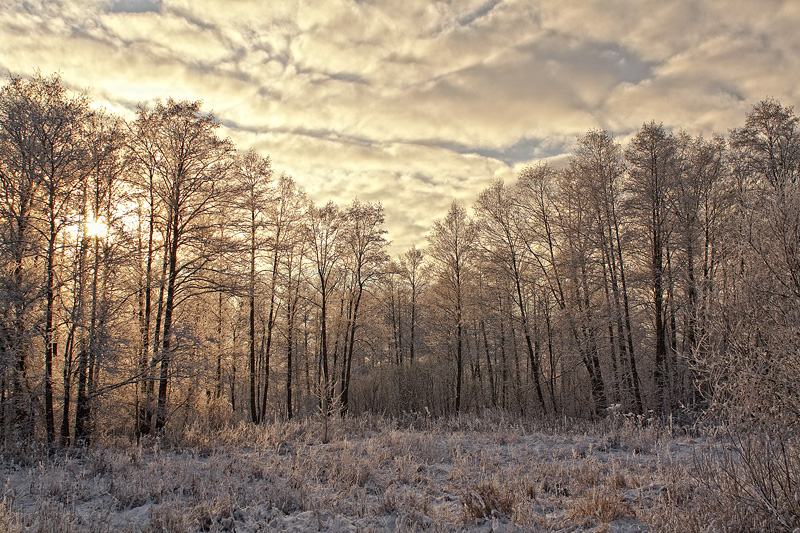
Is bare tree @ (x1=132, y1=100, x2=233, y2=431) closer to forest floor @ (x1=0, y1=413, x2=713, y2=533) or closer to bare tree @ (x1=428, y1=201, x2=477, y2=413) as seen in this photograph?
forest floor @ (x1=0, y1=413, x2=713, y2=533)

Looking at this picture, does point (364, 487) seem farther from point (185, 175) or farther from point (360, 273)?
point (360, 273)

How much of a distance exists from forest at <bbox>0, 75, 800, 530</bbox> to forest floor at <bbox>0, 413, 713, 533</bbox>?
55.3 inches

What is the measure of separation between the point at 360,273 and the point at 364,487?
18.4m

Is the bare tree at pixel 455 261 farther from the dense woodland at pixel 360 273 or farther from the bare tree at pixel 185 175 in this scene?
the bare tree at pixel 185 175

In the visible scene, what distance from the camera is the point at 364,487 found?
21.4 ft

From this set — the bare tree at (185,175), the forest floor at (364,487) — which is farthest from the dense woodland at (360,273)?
the forest floor at (364,487)

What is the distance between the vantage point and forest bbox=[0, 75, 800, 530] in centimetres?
538

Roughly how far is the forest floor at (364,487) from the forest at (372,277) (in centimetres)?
140

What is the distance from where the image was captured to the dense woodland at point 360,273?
5691 millimetres

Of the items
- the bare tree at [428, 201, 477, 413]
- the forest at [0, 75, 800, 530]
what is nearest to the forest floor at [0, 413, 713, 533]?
the forest at [0, 75, 800, 530]

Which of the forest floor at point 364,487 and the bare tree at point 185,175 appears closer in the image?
the forest floor at point 364,487

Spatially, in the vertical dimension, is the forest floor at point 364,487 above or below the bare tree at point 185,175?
below

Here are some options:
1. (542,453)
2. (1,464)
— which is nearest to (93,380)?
(1,464)

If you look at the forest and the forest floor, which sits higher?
the forest
